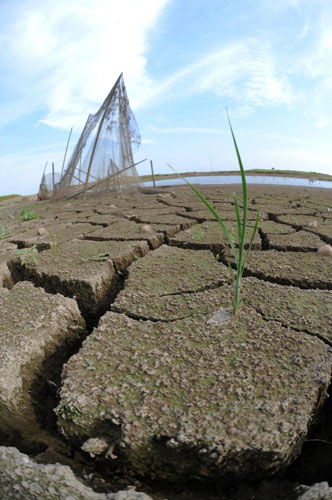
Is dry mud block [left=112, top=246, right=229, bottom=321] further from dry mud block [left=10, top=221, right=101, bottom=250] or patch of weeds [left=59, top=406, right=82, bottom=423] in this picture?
dry mud block [left=10, top=221, right=101, bottom=250]

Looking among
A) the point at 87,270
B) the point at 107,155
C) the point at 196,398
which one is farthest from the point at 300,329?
the point at 107,155

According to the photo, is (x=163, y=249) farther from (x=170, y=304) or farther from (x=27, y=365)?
(x=27, y=365)

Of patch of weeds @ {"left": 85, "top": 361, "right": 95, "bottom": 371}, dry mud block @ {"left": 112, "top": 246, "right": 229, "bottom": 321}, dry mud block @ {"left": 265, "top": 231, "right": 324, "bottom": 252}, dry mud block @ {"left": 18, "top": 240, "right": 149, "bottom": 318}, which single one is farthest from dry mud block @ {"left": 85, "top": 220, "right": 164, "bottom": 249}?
patch of weeds @ {"left": 85, "top": 361, "right": 95, "bottom": 371}

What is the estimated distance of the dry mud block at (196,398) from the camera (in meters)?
0.63

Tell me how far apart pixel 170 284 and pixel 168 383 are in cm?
54

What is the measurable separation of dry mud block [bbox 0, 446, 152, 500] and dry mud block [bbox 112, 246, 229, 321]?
1.61 feet

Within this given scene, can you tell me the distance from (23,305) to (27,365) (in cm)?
30

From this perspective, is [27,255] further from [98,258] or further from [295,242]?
[295,242]

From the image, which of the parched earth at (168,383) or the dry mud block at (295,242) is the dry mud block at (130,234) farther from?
the dry mud block at (295,242)

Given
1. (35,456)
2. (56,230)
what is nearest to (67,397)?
(35,456)

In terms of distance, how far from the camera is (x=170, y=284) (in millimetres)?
1266

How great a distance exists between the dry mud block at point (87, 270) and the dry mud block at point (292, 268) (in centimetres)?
50

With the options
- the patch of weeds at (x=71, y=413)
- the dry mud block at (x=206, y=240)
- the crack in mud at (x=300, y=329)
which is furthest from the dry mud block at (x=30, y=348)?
the dry mud block at (x=206, y=240)

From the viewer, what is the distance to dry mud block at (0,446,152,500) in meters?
0.56
